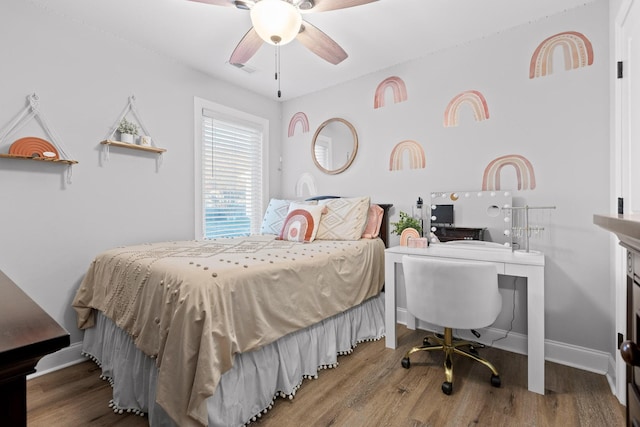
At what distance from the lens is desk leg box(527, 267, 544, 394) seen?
6.01 feet

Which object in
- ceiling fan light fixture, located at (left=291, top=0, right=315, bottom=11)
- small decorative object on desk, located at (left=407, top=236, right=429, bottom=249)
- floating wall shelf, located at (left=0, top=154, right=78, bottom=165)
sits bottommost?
small decorative object on desk, located at (left=407, top=236, right=429, bottom=249)

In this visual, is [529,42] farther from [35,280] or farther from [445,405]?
[35,280]

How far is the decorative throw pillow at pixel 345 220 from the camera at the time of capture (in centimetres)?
284

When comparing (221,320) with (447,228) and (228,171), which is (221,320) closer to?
(447,228)

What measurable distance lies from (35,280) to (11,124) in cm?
107

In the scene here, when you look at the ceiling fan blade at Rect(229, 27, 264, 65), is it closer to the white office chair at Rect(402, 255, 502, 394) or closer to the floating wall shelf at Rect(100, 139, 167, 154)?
the floating wall shelf at Rect(100, 139, 167, 154)

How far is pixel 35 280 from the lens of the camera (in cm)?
214

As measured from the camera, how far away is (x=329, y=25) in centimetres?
236

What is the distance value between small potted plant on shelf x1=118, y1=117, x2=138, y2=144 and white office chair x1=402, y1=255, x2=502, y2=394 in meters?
2.40

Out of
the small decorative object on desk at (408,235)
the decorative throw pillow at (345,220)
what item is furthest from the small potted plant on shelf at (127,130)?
the small decorative object on desk at (408,235)

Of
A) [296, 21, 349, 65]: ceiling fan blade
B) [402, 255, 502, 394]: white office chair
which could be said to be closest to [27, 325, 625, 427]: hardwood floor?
[402, 255, 502, 394]: white office chair

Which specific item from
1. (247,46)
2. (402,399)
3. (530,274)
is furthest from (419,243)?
(247,46)

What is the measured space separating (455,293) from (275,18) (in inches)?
73.5

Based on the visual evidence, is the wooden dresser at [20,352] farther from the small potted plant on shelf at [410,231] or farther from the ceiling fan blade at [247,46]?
the small potted plant on shelf at [410,231]
